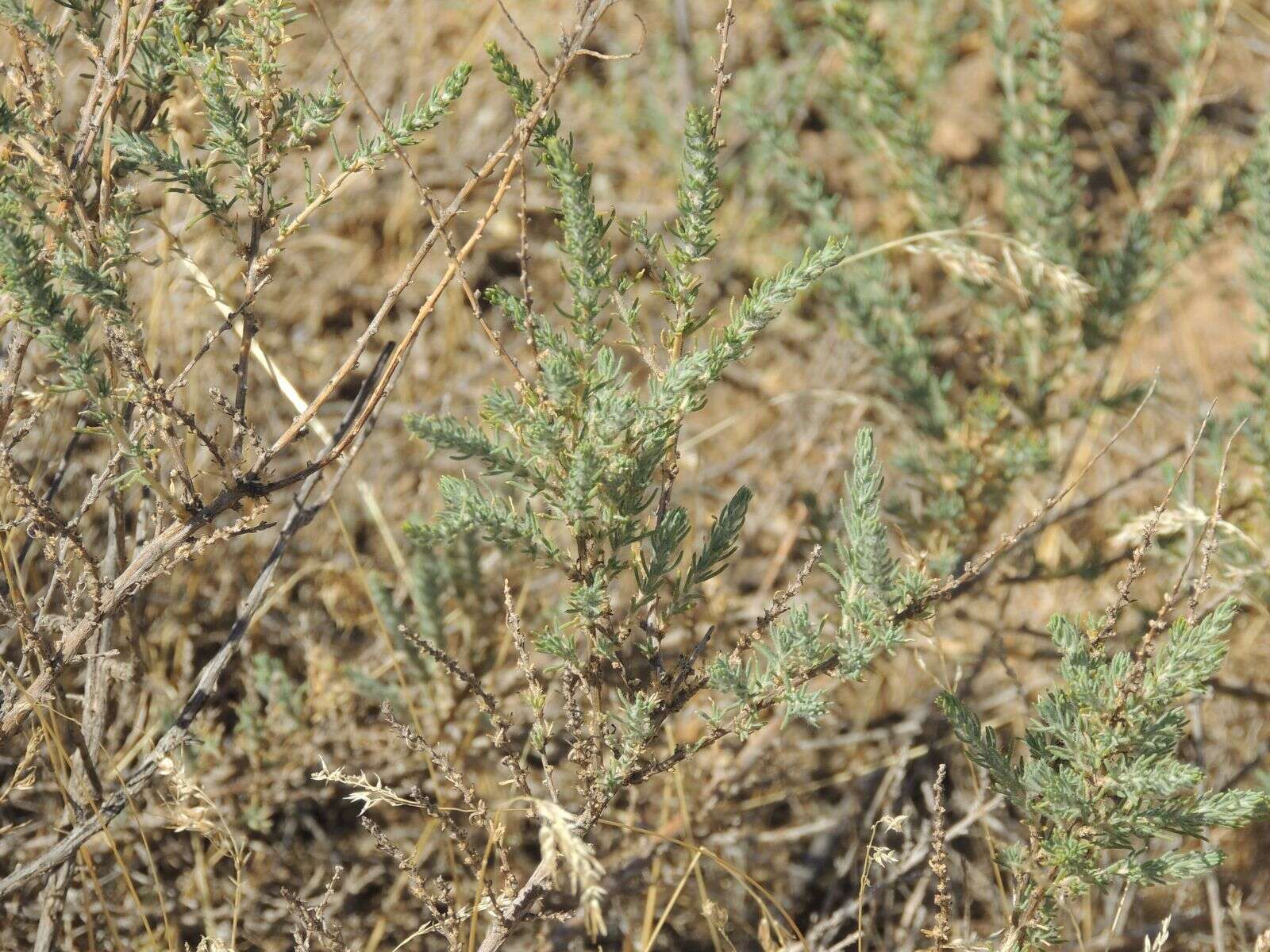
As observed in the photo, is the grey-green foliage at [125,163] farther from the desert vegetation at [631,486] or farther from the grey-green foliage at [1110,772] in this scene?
the grey-green foliage at [1110,772]

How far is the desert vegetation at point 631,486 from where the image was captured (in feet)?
5.01

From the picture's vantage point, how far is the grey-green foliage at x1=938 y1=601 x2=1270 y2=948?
1474 millimetres

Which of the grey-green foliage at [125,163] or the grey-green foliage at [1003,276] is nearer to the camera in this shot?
the grey-green foliage at [125,163]

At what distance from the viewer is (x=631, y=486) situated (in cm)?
153

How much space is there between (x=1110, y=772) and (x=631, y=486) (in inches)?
30.8

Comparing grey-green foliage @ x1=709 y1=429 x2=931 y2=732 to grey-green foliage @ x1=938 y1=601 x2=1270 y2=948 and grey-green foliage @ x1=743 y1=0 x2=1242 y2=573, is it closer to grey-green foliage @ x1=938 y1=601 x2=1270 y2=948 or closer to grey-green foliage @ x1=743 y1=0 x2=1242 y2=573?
grey-green foliage @ x1=938 y1=601 x2=1270 y2=948

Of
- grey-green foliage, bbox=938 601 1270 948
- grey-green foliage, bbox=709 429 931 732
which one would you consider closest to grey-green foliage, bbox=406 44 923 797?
grey-green foliage, bbox=709 429 931 732

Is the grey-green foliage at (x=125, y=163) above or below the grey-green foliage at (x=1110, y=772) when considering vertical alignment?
above

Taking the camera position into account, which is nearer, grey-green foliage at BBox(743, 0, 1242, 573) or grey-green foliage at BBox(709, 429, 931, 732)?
grey-green foliage at BBox(709, 429, 931, 732)

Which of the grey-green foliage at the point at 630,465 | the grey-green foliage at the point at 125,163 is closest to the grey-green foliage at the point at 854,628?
the grey-green foliage at the point at 630,465

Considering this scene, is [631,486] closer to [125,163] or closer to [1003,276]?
[125,163]

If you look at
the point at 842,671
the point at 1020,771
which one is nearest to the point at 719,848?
the point at 1020,771

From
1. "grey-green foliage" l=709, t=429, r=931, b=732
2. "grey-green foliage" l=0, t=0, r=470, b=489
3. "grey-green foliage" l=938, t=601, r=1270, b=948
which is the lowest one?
"grey-green foliage" l=938, t=601, r=1270, b=948

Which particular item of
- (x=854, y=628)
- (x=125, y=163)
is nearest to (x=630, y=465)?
(x=854, y=628)
